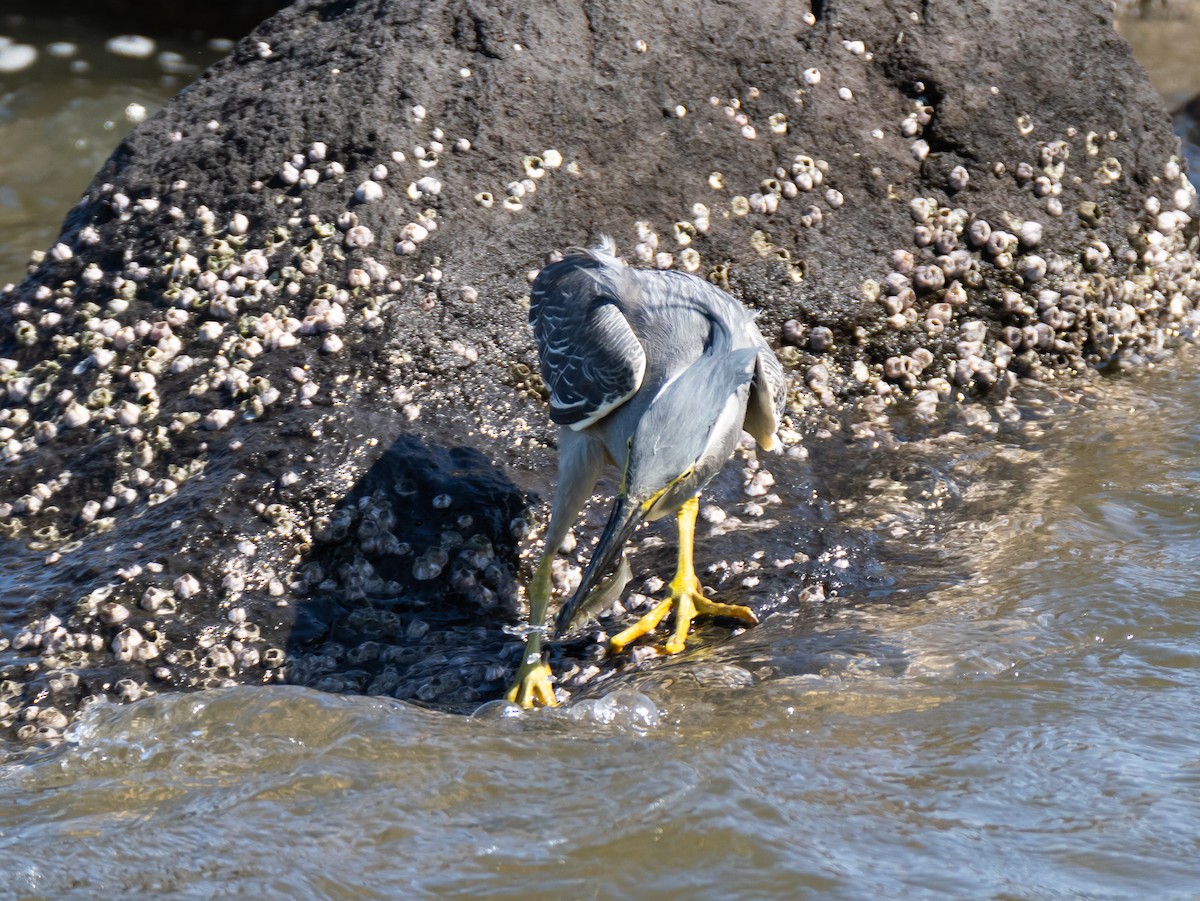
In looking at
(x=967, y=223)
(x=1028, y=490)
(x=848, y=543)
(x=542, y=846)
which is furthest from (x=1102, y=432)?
(x=542, y=846)

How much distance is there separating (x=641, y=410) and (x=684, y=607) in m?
0.67

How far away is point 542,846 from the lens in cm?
280

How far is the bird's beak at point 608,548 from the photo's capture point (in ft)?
11.8

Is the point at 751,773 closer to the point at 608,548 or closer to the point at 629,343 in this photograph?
the point at 608,548

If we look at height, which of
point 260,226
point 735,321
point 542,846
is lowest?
point 542,846

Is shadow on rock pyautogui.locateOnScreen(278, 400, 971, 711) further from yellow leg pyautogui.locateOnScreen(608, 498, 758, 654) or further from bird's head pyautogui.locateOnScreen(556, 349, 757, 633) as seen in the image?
bird's head pyautogui.locateOnScreen(556, 349, 757, 633)

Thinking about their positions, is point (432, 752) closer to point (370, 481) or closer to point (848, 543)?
point (370, 481)

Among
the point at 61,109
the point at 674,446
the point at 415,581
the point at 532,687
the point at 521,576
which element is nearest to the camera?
the point at 674,446

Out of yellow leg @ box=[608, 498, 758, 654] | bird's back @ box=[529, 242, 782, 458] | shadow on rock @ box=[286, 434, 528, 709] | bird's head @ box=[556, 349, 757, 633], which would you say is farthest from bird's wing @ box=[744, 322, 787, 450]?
shadow on rock @ box=[286, 434, 528, 709]

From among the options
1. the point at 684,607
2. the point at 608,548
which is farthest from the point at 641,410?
the point at 684,607

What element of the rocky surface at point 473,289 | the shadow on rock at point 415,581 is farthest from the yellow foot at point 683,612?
the shadow on rock at point 415,581

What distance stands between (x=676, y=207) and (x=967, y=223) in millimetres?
1289

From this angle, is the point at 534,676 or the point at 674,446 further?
the point at 534,676

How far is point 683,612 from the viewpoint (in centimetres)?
402
